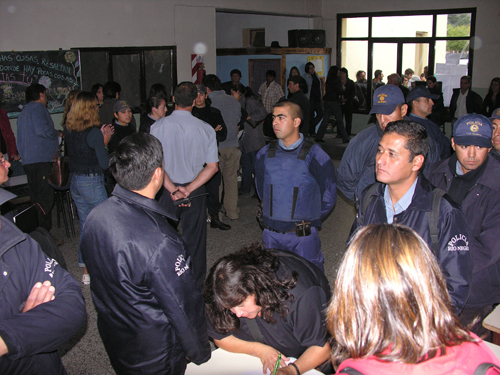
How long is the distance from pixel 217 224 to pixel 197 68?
472 cm

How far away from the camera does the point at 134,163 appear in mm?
2227

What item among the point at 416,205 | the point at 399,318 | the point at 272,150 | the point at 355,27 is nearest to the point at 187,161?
the point at 272,150

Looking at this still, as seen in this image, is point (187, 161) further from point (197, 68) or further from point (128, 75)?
point (197, 68)

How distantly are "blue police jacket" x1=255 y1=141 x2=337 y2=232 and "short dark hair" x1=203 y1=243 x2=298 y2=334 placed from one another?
1243mm

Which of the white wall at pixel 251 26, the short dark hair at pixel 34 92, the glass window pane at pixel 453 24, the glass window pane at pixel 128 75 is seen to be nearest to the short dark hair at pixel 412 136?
the short dark hair at pixel 34 92

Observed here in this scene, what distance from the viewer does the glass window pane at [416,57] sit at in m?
12.2

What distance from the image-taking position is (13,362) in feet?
5.56

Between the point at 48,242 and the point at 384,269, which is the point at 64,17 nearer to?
the point at 48,242

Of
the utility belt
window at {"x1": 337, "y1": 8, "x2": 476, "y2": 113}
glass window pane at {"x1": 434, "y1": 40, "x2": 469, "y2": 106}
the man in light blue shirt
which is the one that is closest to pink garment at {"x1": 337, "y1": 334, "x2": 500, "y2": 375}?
the utility belt

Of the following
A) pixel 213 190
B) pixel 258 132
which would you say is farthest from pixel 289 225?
pixel 258 132

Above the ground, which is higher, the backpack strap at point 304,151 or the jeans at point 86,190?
the backpack strap at point 304,151

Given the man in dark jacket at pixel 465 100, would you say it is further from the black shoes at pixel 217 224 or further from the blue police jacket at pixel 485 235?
the blue police jacket at pixel 485 235

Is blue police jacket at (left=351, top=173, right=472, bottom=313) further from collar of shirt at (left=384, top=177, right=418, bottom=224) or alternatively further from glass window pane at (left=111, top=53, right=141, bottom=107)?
glass window pane at (left=111, top=53, right=141, bottom=107)

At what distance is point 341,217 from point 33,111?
14.5 feet
